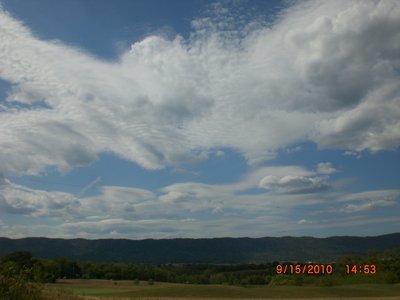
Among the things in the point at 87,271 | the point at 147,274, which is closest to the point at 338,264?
the point at 147,274

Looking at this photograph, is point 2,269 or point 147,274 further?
point 147,274

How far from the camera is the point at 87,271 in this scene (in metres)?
133

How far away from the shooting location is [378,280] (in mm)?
108062

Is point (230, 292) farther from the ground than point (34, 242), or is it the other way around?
point (34, 242)

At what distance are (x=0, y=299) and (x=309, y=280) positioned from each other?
116142 millimetres

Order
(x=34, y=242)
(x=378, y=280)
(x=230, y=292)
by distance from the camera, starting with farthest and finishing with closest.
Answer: (x=34, y=242), (x=378, y=280), (x=230, y=292)

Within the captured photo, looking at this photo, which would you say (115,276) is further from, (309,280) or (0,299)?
(0,299)

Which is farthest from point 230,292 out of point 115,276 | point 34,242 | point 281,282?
point 34,242

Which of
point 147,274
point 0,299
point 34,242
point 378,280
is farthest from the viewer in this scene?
point 34,242

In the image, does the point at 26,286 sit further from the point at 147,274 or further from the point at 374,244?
the point at 374,244
